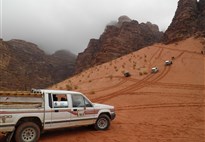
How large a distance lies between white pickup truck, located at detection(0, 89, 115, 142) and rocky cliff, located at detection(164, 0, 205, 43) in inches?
1914

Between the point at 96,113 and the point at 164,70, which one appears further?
the point at 164,70

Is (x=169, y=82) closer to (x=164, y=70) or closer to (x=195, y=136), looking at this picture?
(x=164, y=70)

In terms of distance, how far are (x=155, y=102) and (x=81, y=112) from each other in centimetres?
1023

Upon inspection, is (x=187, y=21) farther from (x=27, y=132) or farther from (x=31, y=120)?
(x=27, y=132)

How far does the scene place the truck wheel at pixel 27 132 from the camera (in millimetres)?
9812

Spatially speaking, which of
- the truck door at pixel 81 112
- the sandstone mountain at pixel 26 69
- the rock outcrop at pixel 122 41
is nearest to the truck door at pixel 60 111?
the truck door at pixel 81 112

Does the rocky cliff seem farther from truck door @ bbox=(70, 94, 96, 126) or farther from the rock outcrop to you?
truck door @ bbox=(70, 94, 96, 126)

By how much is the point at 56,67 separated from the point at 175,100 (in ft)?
435

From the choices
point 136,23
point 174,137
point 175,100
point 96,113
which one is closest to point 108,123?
point 96,113

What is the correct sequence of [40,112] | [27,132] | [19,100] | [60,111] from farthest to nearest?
[60,111]
[40,112]
[19,100]
[27,132]

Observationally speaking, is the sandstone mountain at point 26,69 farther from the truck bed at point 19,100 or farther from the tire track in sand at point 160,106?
the truck bed at point 19,100

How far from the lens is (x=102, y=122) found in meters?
12.7

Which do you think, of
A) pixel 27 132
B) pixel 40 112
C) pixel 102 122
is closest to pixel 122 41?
pixel 102 122

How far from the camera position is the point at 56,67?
150 m
